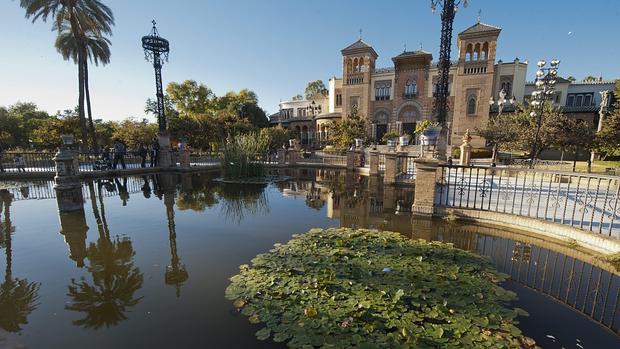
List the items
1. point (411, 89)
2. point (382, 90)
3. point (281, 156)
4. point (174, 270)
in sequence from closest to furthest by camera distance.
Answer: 1. point (174, 270)
2. point (281, 156)
3. point (411, 89)
4. point (382, 90)

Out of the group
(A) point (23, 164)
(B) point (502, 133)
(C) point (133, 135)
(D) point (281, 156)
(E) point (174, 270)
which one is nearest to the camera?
(E) point (174, 270)

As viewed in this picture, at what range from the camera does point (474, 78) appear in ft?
111

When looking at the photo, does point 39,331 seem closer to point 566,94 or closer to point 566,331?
point 566,331

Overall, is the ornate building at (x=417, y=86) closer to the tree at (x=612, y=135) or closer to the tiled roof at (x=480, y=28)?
the tiled roof at (x=480, y=28)

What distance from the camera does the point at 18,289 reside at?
11.4 ft

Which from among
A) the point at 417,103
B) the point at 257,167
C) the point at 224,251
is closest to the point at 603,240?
the point at 224,251

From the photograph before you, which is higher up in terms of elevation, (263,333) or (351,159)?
(351,159)

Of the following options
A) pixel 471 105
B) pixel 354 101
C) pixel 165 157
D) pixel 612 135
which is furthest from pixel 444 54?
pixel 354 101

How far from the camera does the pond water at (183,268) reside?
273 centimetres

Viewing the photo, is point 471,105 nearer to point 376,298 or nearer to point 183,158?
point 183,158

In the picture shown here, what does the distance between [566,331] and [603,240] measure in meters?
2.94

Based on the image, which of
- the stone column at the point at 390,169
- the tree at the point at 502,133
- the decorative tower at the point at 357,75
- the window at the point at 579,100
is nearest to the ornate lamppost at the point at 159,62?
the stone column at the point at 390,169

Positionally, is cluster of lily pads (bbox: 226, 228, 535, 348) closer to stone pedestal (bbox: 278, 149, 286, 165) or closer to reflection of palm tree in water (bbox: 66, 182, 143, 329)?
reflection of palm tree in water (bbox: 66, 182, 143, 329)

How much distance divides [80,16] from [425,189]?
24.5 metres
